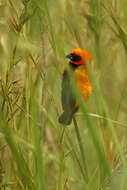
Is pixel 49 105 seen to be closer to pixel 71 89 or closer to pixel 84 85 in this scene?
pixel 71 89

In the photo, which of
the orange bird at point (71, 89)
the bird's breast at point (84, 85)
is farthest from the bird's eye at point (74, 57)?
the bird's breast at point (84, 85)

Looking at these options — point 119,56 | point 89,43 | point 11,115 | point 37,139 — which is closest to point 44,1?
point 37,139

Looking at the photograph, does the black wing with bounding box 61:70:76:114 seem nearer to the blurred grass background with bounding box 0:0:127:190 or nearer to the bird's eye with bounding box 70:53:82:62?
the blurred grass background with bounding box 0:0:127:190

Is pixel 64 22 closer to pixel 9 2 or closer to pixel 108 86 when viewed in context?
pixel 9 2

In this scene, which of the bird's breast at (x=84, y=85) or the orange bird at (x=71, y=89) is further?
the bird's breast at (x=84, y=85)

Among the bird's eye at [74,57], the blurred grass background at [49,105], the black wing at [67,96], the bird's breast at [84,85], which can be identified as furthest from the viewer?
the bird's eye at [74,57]

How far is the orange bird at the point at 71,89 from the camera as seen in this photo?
1.48 meters

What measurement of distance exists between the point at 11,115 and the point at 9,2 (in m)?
0.38

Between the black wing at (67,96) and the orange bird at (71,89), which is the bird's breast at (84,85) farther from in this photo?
the black wing at (67,96)

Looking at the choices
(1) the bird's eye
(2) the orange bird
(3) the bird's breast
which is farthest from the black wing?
(1) the bird's eye

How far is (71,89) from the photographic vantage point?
4.67ft

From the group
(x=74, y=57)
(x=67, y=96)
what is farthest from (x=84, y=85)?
(x=67, y=96)

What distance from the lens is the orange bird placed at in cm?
148

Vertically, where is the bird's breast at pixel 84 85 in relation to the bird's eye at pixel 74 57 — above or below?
below
